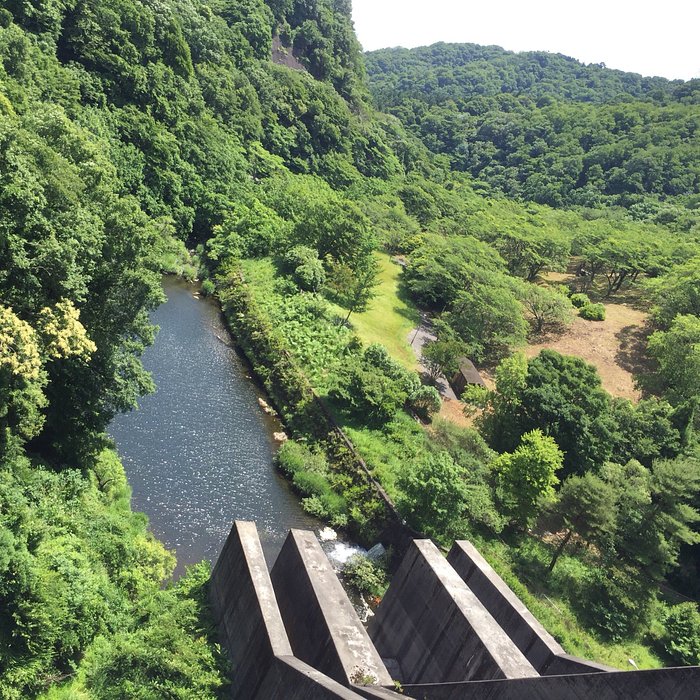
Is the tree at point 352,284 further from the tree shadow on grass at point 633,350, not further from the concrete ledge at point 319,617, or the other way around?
the concrete ledge at point 319,617

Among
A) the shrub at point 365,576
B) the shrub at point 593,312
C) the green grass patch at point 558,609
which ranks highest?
the shrub at point 593,312

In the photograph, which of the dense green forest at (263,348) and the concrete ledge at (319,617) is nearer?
the concrete ledge at (319,617)

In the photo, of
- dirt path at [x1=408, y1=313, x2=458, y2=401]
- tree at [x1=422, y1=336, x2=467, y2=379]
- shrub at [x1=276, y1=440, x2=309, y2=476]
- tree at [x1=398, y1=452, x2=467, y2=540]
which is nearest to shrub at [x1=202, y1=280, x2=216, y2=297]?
dirt path at [x1=408, y1=313, x2=458, y2=401]

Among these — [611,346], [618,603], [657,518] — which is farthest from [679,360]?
[618,603]

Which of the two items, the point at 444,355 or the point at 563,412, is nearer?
the point at 563,412

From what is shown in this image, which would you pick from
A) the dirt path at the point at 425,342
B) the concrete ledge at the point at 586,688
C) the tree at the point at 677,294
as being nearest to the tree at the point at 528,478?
the dirt path at the point at 425,342

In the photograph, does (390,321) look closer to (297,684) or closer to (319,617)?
(319,617)

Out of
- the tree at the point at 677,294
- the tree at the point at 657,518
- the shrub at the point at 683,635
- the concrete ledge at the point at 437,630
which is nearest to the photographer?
the concrete ledge at the point at 437,630
